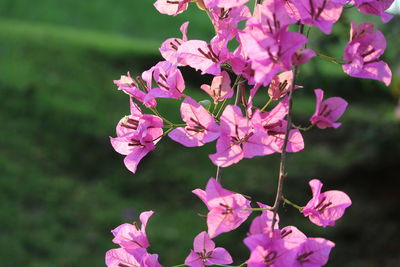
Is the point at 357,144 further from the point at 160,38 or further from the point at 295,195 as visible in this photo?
the point at 160,38

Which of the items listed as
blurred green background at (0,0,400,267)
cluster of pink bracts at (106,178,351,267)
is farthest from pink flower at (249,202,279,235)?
blurred green background at (0,0,400,267)

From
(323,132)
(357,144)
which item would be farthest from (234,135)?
(323,132)

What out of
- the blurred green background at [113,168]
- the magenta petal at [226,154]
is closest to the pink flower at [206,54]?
the magenta petal at [226,154]

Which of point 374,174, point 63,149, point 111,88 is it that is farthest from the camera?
point 111,88

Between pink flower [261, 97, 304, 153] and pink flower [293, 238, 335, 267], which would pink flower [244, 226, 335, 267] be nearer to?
pink flower [293, 238, 335, 267]

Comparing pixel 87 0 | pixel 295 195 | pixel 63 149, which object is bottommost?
pixel 295 195

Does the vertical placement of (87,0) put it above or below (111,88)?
above
